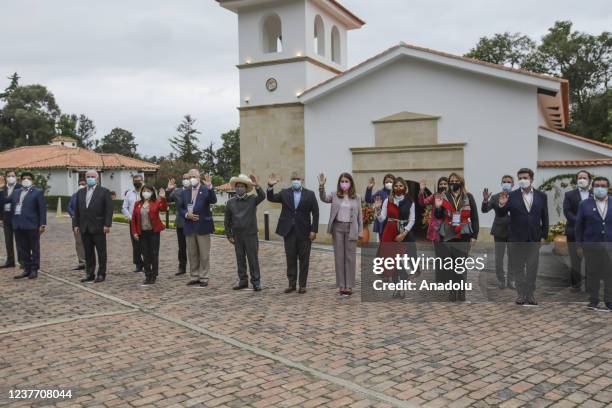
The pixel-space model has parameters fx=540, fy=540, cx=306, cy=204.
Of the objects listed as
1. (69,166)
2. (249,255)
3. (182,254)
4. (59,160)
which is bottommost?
(182,254)

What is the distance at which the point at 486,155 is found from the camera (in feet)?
50.1

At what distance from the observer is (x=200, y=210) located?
32.0 feet

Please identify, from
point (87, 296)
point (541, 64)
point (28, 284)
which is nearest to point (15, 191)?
point (28, 284)

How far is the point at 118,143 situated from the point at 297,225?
96.1m

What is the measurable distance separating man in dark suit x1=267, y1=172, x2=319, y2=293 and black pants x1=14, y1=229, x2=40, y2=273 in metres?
5.19

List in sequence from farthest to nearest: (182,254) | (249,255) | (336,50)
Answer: (336,50) → (182,254) → (249,255)

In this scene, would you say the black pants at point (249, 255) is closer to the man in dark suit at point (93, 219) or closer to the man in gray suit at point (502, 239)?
the man in dark suit at point (93, 219)

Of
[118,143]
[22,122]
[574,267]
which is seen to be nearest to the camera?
[574,267]

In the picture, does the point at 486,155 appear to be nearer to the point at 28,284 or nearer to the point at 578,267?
the point at 578,267

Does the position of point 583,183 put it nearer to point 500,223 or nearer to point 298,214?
point 500,223

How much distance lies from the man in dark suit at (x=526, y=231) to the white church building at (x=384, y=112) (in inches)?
269

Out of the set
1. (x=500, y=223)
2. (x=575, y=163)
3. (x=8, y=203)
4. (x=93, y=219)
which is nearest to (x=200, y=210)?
(x=93, y=219)

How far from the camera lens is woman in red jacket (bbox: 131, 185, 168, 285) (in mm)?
10039

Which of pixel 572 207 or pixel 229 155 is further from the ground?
pixel 229 155
